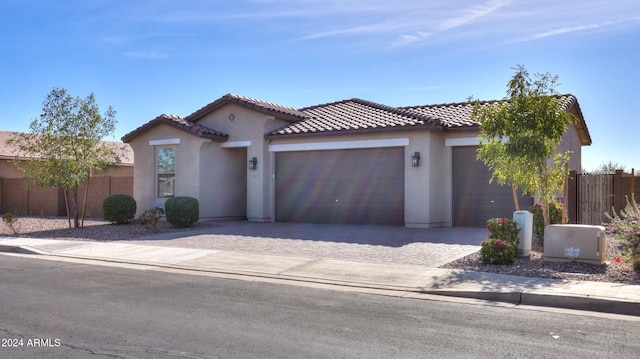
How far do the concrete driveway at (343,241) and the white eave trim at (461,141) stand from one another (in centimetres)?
271

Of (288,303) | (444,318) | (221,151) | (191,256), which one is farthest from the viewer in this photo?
(221,151)

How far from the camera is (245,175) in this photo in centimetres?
2192

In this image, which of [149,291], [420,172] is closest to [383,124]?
[420,172]

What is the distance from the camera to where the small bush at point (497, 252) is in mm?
10477

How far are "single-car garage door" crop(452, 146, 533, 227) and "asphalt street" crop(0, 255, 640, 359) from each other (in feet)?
33.0

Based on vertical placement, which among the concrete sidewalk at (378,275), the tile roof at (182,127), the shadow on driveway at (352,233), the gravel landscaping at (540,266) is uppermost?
the tile roof at (182,127)

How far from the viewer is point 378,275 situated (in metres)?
9.73

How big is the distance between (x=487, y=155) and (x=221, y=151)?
444 inches

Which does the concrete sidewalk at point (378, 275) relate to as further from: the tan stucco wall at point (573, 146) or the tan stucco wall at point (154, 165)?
the tan stucco wall at point (573, 146)

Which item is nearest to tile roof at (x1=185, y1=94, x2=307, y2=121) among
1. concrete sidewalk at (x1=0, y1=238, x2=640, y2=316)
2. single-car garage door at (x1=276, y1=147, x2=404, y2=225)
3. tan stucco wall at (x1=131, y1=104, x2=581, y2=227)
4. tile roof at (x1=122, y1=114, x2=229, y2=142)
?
tan stucco wall at (x1=131, y1=104, x2=581, y2=227)

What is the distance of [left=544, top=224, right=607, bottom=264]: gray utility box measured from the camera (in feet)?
33.4

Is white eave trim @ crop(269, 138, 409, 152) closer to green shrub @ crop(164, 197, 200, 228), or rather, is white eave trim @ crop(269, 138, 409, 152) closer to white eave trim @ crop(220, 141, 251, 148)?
white eave trim @ crop(220, 141, 251, 148)

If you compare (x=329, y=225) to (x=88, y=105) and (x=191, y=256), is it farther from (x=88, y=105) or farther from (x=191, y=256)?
(x=88, y=105)

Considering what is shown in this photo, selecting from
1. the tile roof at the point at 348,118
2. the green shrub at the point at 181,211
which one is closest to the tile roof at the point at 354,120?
the tile roof at the point at 348,118
